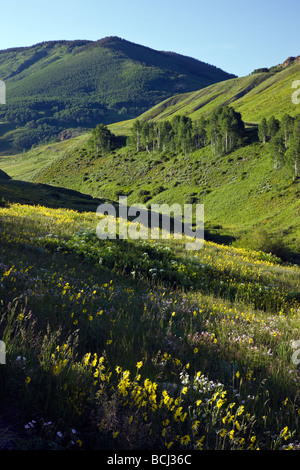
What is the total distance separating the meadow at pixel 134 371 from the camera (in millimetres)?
2625

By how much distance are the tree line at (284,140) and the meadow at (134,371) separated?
76.7m

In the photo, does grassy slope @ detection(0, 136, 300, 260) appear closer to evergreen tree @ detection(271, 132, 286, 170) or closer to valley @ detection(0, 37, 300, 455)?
evergreen tree @ detection(271, 132, 286, 170)

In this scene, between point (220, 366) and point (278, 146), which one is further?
point (278, 146)

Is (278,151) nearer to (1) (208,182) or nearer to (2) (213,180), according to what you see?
(2) (213,180)

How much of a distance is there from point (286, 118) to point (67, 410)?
101 meters

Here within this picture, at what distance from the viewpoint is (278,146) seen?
262 ft

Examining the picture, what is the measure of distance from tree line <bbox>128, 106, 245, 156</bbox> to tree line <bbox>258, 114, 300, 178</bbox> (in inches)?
356

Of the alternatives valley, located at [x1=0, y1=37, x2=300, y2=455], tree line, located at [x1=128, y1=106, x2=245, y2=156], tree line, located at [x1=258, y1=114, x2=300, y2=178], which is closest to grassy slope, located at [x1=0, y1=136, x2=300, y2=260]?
tree line, located at [x1=258, y1=114, x2=300, y2=178]

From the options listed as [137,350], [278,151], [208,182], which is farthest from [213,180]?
[137,350]

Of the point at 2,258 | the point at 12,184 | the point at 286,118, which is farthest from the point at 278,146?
the point at 2,258

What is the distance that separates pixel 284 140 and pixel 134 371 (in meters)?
97.6

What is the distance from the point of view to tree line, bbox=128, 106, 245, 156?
99.6m

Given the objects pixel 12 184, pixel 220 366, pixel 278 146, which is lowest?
pixel 220 366
